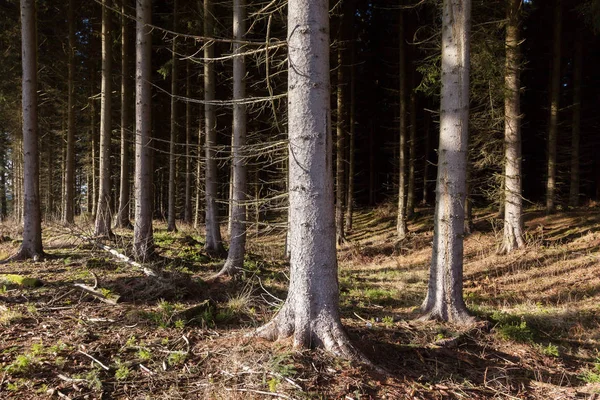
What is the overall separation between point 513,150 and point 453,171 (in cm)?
663

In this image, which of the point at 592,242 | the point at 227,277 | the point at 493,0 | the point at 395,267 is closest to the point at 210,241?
the point at 227,277

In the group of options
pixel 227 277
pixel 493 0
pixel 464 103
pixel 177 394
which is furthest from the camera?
pixel 493 0

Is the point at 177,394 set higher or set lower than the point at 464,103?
lower

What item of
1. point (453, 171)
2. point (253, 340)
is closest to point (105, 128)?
point (253, 340)

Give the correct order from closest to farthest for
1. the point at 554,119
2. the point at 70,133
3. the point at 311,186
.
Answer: the point at 311,186, the point at 70,133, the point at 554,119

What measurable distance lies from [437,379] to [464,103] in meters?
3.86

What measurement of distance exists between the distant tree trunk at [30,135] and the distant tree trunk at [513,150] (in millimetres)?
12056

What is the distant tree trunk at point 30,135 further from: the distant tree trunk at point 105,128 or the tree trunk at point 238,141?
the tree trunk at point 238,141

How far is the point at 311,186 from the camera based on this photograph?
3.83 meters

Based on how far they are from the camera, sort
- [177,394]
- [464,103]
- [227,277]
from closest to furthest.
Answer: [177,394]
[464,103]
[227,277]

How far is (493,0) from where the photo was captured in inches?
390

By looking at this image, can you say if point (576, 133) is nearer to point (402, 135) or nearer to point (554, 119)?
point (554, 119)

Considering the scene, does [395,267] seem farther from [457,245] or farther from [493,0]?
[493,0]

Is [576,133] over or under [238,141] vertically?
over
